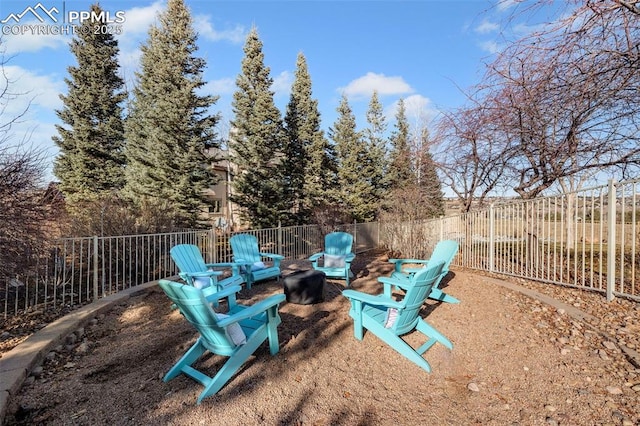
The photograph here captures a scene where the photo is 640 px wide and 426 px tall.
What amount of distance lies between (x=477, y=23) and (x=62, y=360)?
561cm

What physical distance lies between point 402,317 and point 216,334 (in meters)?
1.83

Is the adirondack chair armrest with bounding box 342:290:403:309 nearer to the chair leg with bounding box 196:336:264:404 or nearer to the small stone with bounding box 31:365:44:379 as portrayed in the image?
the chair leg with bounding box 196:336:264:404

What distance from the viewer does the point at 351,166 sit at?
67.1 ft

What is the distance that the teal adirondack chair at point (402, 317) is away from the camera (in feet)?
10.9

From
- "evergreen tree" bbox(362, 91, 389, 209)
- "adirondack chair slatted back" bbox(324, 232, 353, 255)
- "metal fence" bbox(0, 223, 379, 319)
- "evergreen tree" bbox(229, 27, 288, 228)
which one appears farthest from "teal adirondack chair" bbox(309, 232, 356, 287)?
"evergreen tree" bbox(362, 91, 389, 209)

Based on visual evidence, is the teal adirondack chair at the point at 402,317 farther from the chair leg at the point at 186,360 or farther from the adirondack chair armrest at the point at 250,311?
the chair leg at the point at 186,360

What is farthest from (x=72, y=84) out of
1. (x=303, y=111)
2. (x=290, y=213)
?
(x=290, y=213)

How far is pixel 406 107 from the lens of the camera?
960 inches

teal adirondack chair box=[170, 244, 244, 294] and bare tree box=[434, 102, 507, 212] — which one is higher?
bare tree box=[434, 102, 507, 212]

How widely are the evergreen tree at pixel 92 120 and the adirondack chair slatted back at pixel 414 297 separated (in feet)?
58.5

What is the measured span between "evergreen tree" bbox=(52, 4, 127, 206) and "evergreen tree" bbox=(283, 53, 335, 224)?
350 inches

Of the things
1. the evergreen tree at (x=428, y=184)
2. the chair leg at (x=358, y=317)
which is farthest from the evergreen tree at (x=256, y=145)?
the chair leg at (x=358, y=317)

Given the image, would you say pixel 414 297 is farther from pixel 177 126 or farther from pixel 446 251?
pixel 177 126

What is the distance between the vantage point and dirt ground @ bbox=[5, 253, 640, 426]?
2.47 m
